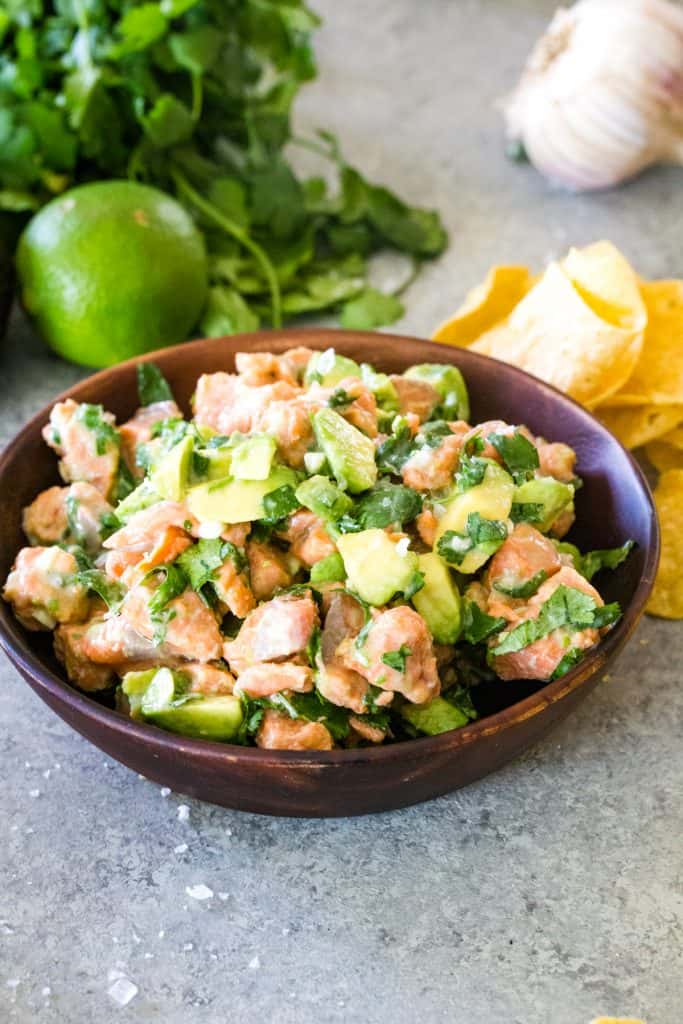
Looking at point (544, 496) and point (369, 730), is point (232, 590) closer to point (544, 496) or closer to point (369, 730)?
point (369, 730)

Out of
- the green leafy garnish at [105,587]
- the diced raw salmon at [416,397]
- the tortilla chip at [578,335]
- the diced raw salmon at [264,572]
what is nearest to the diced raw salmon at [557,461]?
the diced raw salmon at [416,397]

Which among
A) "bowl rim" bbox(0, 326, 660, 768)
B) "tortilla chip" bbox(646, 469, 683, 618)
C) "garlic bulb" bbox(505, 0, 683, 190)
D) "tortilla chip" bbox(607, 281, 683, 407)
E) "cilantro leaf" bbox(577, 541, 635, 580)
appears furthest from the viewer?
"garlic bulb" bbox(505, 0, 683, 190)

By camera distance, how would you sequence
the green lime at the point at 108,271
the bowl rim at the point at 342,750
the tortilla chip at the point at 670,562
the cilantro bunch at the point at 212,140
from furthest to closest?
the cilantro bunch at the point at 212,140 → the green lime at the point at 108,271 → the tortilla chip at the point at 670,562 → the bowl rim at the point at 342,750

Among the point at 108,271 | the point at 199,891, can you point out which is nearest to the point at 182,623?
the point at 199,891

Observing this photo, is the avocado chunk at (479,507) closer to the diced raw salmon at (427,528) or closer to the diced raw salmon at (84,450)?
the diced raw salmon at (427,528)

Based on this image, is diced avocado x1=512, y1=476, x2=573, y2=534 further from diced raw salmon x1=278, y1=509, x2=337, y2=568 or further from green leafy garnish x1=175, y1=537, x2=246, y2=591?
green leafy garnish x1=175, y1=537, x2=246, y2=591

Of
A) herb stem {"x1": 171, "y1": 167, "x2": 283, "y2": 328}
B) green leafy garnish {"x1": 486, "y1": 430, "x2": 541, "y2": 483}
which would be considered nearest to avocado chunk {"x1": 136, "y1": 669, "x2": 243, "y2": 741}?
green leafy garnish {"x1": 486, "y1": 430, "x2": 541, "y2": 483}
